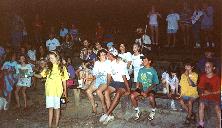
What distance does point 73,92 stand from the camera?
9.36 meters

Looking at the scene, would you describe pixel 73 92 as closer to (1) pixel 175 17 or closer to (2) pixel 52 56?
(2) pixel 52 56

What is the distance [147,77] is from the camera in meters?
7.95

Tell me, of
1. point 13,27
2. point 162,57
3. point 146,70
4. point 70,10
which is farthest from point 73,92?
point 70,10

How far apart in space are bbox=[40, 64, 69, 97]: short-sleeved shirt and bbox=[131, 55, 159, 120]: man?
1669 mm

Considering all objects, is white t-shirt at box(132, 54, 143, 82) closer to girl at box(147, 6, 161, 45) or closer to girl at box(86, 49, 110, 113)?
girl at box(86, 49, 110, 113)

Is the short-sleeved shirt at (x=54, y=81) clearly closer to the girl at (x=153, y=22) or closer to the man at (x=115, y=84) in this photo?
the man at (x=115, y=84)

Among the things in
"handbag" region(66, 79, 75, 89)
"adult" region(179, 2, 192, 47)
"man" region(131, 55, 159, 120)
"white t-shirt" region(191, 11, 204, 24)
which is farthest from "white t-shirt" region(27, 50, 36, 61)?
"white t-shirt" region(191, 11, 204, 24)

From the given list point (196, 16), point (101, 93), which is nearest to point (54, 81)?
point (101, 93)

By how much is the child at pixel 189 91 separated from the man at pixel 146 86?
66 cm

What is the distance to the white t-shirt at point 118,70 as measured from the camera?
809cm

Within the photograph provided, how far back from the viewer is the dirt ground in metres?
7.71

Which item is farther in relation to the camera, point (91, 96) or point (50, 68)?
point (91, 96)

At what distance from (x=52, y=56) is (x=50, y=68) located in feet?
0.99

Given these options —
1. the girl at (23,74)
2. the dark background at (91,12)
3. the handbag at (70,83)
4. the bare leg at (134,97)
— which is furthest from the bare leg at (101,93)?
the dark background at (91,12)
